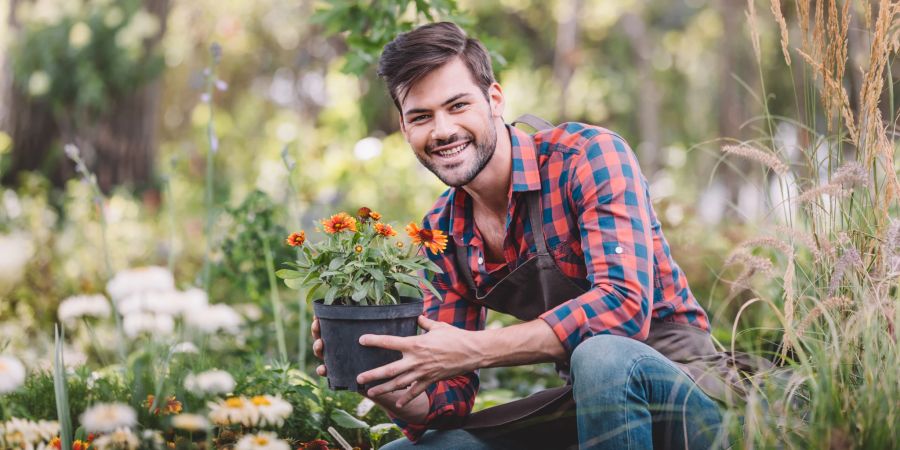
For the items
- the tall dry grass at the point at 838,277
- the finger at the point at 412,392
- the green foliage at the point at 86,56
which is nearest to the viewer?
the tall dry grass at the point at 838,277

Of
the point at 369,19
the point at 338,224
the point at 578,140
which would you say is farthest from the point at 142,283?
the point at 369,19

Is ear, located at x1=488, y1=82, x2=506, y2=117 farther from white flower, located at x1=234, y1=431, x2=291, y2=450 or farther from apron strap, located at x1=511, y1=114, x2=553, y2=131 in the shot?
white flower, located at x1=234, y1=431, x2=291, y2=450

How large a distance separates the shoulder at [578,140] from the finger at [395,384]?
0.73 meters

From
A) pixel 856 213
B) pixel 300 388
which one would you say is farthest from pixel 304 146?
pixel 856 213

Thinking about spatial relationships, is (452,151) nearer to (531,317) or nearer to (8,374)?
(531,317)

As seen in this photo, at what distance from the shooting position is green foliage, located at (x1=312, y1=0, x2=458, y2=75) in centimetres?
295

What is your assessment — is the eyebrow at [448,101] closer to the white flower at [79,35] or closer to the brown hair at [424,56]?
the brown hair at [424,56]

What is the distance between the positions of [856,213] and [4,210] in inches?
196

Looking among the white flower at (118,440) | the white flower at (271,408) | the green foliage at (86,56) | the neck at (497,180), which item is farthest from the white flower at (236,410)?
the green foliage at (86,56)

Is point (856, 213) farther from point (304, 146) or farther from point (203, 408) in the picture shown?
point (304, 146)

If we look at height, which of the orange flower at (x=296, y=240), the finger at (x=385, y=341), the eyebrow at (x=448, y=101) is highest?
the eyebrow at (x=448, y=101)

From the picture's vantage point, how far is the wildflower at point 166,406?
2072 mm

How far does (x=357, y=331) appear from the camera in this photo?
184 centimetres

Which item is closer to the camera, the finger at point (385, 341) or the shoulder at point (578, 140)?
the finger at point (385, 341)
